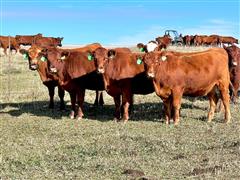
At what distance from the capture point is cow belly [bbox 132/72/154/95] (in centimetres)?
1356

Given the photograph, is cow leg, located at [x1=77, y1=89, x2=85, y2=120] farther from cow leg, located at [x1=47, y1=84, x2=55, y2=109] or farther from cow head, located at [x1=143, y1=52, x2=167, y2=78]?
cow head, located at [x1=143, y1=52, x2=167, y2=78]

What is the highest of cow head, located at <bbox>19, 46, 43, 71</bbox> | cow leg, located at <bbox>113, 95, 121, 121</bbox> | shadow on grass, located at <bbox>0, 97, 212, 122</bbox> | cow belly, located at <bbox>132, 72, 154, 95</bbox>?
cow head, located at <bbox>19, 46, 43, 71</bbox>

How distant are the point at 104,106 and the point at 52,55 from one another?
3054 mm

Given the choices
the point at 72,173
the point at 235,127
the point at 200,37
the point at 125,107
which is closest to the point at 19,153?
the point at 72,173

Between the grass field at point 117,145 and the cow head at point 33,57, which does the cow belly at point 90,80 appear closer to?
the grass field at point 117,145

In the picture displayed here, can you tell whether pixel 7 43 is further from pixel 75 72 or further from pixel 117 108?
pixel 117 108

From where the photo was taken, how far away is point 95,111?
15656 millimetres

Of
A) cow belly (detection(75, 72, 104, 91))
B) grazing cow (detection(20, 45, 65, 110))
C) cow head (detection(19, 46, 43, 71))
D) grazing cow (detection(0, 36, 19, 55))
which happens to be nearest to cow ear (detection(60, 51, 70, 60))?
cow belly (detection(75, 72, 104, 91))

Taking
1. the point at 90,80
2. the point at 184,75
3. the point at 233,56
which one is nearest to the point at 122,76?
the point at 90,80

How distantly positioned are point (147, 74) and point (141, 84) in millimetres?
1297

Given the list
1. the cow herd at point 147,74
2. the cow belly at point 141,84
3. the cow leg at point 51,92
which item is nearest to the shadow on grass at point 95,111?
the cow leg at point 51,92

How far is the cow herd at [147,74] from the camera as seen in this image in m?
12.6

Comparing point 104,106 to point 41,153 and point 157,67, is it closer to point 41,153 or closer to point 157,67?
point 157,67

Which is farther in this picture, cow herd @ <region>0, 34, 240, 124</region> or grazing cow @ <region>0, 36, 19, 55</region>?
grazing cow @ <region>0, 36, 19, 55</region>
